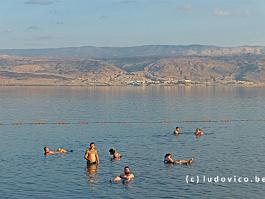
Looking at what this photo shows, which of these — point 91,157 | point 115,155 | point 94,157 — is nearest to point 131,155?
point 115,155

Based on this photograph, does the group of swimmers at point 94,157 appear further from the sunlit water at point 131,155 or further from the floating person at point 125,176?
the sunlit water at point 131,155

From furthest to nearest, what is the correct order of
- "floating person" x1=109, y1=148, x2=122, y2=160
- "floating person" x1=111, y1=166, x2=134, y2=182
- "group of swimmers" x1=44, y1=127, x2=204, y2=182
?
"floating person" x1=109, y1=148, x2=122, y2=160 < "group of swimmers" x1=44, y1=127, x2=204, y2=182 < "floating person" x1=111, y1=166, x2=134, y2=182

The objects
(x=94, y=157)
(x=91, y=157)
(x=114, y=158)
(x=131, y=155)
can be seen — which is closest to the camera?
(x=91, y=157)

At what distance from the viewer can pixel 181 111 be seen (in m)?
115

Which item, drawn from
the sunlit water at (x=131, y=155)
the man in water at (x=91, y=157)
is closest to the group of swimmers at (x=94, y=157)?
the man in water at (x=91, y=157)

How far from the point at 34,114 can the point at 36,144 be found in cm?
4483

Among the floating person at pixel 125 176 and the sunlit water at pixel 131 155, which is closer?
the sunlit water at pixel 131 155

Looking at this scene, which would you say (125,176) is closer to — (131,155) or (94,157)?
(94,157)

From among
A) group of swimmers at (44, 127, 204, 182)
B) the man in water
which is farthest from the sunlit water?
the man in water

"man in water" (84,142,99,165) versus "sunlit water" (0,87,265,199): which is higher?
"man in water" (84,142,99,165)

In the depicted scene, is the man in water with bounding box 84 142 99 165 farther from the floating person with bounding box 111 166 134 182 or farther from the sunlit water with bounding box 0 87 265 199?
the floating person with bounding box 111 166 134 182

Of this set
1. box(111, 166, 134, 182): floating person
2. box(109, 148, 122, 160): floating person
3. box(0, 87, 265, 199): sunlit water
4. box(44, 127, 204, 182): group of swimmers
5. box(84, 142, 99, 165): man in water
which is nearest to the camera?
box(0, 87, 265, 199): sunlit water

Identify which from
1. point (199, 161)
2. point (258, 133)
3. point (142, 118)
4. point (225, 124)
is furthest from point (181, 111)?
point (199, 161)

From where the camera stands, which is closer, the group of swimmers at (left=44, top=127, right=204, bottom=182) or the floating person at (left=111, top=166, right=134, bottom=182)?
the floating person at (left=111, top=166, right=134, bottom=182)
